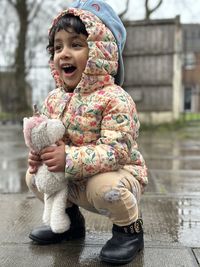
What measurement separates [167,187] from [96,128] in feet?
6.90

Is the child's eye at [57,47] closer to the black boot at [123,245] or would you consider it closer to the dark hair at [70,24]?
the dark hair at [70,24]

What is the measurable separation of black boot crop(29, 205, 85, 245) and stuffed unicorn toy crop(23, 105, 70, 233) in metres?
0.26

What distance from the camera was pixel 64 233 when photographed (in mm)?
2891

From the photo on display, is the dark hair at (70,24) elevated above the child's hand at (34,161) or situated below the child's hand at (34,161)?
above

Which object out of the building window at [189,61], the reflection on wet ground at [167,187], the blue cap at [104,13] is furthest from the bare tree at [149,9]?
the blue cap at [104,13]

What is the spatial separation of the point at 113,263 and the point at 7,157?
4831 mm

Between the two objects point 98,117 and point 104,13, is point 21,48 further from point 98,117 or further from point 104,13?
point 98,117

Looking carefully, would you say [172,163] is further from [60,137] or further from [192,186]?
[60,137]

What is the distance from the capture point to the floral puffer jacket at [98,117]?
2453 mm

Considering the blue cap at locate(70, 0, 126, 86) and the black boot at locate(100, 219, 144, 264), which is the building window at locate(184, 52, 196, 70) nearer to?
the blue cap at locate(70, 0, 126, 86)

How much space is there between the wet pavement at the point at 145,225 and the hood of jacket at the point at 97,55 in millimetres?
990

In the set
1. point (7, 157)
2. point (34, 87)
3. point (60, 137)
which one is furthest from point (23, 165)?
point (34, 87)

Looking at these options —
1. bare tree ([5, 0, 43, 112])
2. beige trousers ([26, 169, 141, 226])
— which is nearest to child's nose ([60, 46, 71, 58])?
beige trousers ([26, 169, 141, 226])

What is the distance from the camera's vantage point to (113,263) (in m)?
2.47
